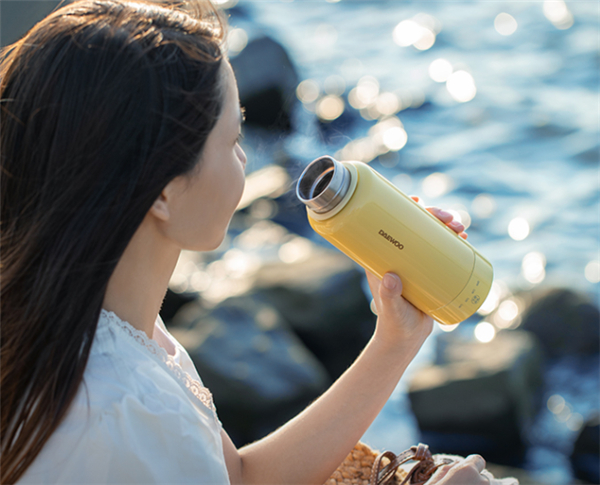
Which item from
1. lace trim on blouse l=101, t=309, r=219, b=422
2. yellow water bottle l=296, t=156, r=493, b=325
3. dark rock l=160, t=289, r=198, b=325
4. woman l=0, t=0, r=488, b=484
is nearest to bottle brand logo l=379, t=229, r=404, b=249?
yellow water bottle l=296, t=156, r=493, b=325

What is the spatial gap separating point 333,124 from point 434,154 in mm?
1391

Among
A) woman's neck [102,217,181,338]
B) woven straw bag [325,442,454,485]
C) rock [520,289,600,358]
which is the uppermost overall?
woman's neck [102,217,181,338]

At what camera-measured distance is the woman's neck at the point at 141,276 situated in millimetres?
1173

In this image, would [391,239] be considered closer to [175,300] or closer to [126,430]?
[126,430]

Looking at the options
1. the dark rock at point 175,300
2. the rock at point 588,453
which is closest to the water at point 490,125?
the rock at point 588,453

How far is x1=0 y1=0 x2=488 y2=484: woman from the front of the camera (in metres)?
1.02

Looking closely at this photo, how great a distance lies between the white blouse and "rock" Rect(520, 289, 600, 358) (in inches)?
142

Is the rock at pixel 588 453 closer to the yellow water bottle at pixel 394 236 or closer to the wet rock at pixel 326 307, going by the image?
the wet rock at pixel 326 307

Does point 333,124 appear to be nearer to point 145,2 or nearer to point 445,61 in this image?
point 445,61

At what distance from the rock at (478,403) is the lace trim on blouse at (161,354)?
7.78 ft

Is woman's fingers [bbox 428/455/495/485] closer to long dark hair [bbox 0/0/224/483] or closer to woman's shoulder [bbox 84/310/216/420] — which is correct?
woman's shoulder [bbox 84/310/216/420]

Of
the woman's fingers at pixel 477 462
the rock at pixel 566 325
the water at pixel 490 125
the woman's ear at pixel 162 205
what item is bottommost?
the water at pixel 490 125

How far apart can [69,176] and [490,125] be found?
23.3ft

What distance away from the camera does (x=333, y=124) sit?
301 inches
